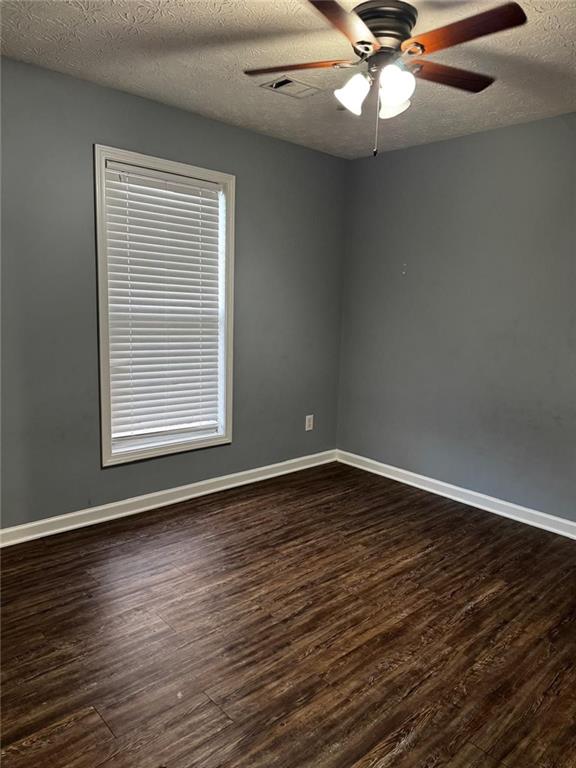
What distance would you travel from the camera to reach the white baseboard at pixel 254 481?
9.99 feet

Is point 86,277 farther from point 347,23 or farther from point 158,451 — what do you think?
point 347,23

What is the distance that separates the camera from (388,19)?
6.50ft

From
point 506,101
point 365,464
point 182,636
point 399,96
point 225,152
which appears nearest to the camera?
point 399,96

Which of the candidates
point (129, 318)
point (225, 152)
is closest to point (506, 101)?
point (225, 152)

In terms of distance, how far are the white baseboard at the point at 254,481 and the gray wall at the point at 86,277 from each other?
62 millimetres

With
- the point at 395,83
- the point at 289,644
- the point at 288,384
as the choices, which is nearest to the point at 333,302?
the point at 288,384

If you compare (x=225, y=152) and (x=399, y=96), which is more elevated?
(x=225, y=152)

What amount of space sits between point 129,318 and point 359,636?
7.21 feet

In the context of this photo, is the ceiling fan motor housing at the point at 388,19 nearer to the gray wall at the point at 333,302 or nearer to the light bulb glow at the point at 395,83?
the light bulb glow at the point at 395,83

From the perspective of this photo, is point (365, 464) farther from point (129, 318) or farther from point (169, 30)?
point (169, 30)

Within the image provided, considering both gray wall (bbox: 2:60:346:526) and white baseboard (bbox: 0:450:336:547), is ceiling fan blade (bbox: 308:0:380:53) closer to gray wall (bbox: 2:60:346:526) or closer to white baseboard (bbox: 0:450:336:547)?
gray wall (bbox: 2:60:346:526)

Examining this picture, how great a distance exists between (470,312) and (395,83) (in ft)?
6.52

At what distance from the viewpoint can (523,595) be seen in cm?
259

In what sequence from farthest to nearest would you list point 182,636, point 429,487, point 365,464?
point 365,464, point 429,487, point 182,636
